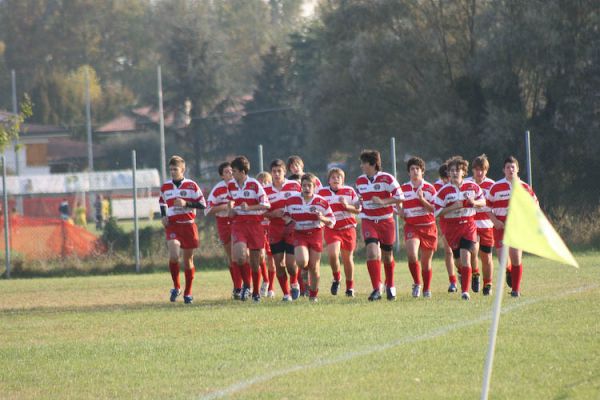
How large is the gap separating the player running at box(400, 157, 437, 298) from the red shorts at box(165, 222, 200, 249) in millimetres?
2960

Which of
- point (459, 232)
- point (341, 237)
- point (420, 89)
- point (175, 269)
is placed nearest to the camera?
point (459, 232)

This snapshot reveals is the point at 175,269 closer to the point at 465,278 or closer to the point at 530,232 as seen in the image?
the point at 465,278

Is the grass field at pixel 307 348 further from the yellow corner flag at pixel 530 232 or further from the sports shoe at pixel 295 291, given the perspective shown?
the yellow corner flag at pixel 530 232

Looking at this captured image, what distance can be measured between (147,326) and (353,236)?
3.94 meters

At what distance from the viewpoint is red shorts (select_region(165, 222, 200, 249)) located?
1709 cm

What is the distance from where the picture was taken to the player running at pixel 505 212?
15523 mm

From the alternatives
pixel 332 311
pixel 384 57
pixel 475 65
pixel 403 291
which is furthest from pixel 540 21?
pixel 332 311

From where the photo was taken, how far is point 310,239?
1623 cm

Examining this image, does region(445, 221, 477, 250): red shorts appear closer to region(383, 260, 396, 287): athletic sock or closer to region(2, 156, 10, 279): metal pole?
region(383, 260, 396, 287): athletic sock

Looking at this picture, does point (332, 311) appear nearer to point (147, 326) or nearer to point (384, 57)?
point (147, 326)

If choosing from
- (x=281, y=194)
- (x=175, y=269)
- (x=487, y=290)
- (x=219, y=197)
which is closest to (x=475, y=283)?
(x=487, y=290)

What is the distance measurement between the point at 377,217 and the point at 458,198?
1116 millimetres

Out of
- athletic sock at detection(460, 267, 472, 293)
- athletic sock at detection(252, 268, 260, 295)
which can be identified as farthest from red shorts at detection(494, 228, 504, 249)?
athletic sock at detection(252, 268, 260, 295)

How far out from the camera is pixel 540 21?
37812mm
